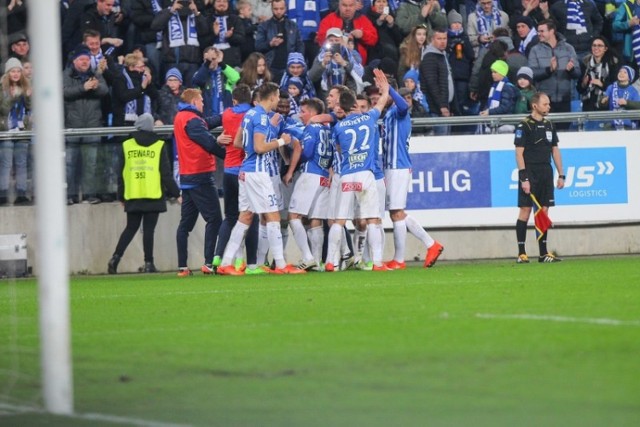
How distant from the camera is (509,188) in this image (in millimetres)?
22359

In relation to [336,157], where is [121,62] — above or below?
above

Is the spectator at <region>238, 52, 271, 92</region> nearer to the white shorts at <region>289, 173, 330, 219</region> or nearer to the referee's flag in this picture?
the white shorts at <region>289, 173, 330, 219</region>

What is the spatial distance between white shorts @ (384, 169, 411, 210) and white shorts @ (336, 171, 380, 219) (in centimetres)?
44

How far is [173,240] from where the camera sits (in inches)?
872

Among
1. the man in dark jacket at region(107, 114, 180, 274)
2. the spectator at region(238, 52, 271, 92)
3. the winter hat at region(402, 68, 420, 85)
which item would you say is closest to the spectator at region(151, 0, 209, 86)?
the man in dark jacket at region(107, 114, 180, 274)

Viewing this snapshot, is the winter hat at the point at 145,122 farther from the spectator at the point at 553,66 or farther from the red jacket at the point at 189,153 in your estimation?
the spectator at the point at 553,66

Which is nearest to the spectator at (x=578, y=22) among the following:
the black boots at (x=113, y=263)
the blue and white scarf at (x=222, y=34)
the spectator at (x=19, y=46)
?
the blue and white scarf at (x=222, y=34)

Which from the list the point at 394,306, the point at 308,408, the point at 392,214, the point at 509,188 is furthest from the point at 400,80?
Result: the point at 308,408

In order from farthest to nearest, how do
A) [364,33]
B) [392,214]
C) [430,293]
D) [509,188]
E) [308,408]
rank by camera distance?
1. [364,33]
2. [509,188]
3. [392,214]
4. [430,293]
5. [308,408]

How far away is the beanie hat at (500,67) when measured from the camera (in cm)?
2316

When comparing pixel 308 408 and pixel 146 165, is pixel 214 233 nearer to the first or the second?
pixel 146 165

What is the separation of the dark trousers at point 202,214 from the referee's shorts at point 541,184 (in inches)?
167

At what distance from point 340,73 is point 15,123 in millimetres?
4956

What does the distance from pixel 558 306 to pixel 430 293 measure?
229 centimetres
